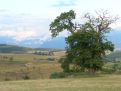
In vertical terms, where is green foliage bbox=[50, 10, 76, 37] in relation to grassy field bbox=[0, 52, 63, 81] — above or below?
above

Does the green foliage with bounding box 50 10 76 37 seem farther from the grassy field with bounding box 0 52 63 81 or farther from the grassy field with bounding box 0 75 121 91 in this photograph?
the grassy field with bounding box 0 75 121 91

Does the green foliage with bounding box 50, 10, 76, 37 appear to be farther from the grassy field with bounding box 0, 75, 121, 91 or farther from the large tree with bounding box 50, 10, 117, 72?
the grassy field with bounding box 0, 75, 121, 91

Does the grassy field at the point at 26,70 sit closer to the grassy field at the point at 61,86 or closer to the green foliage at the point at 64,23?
the green foliage at the point at 64,23

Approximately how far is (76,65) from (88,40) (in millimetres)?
5707

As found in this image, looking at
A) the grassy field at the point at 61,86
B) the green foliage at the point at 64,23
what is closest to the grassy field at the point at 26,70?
the green foliage at the point at 64,23

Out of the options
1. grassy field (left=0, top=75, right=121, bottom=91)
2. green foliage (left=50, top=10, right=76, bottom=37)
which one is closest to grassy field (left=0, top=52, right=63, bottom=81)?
green foliage (left=50, top=10, right=76, bottom=37)

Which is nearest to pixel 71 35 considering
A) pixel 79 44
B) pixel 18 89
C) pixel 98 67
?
pixel 79 44

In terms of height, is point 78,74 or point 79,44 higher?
point 79,44

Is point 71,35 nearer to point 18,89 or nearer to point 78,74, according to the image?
point 78,74

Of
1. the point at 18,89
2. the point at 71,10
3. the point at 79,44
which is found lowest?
the point at 18,89

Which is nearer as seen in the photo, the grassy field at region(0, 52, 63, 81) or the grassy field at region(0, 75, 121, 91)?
the grassy field at region(0, 75, 121, 91)

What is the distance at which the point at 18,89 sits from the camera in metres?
44.7

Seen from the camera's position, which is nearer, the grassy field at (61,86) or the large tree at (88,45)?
the grassy field at (61,86)

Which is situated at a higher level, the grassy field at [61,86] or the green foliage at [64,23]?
the green foliage at [64,23]
